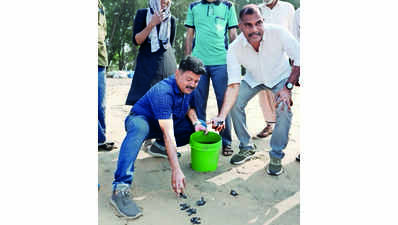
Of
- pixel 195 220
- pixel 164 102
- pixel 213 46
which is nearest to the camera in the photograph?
pixel 195 220

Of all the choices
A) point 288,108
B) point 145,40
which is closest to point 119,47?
point 145,40

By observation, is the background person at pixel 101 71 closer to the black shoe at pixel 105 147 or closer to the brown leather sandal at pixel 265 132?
the black shoe at pixel 105 147

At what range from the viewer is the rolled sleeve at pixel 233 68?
296cm

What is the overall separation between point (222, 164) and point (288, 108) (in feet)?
2.60

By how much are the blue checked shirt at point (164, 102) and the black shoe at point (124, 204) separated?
1.86 feet

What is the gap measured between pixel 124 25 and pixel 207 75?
1007 cm

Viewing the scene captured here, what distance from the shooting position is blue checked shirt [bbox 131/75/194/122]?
2.37 meters

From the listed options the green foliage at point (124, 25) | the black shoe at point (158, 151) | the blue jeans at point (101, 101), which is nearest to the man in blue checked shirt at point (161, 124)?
the black shoe at point (158, 151)

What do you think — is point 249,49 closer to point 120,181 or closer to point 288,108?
point 288,108

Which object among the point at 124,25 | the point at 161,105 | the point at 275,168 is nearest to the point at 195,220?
the point at 161,105

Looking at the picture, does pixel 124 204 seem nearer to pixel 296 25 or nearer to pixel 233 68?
pixel 233 68

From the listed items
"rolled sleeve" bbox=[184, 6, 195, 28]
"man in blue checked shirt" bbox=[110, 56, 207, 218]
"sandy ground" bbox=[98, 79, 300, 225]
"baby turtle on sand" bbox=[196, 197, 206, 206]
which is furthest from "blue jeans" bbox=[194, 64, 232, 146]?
"baby turtle on sand" bbox=[196, 197, 206, 206]

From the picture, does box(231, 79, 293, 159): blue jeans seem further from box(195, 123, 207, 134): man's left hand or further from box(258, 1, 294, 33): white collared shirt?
box(258, 1, 294, 33): white collared shirt

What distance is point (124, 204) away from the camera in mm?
2215
